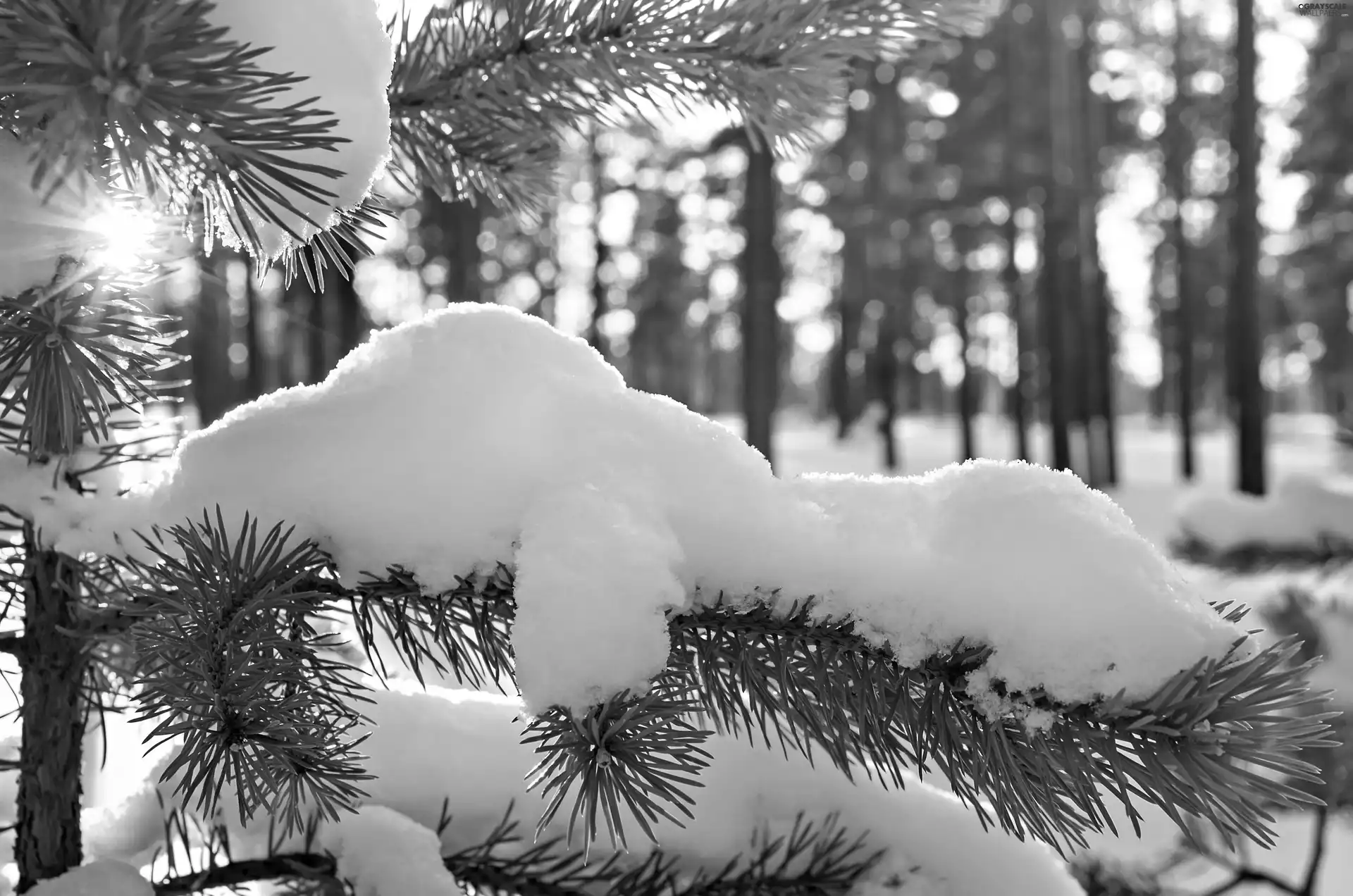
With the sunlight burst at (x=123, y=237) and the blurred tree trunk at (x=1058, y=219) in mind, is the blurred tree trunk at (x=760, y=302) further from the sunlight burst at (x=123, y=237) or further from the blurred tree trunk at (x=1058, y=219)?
the sunlight burst at (x=123, y=237)

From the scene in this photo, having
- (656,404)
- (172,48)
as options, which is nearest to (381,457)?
(656,404)

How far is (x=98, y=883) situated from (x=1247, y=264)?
1299cm

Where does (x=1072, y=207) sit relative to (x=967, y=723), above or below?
above

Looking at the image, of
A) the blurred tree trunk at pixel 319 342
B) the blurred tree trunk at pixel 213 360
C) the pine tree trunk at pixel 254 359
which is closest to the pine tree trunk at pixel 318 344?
the blurred tree trunk at pixel 319 342

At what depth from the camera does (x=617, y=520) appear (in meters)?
0.77

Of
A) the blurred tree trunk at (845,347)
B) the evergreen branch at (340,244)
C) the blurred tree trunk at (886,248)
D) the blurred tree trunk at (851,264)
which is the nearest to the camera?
the evergreen branch at (340,244)

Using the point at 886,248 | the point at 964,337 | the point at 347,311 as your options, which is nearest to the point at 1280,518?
the point at 347,311

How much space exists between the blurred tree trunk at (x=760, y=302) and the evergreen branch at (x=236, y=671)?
328 inches

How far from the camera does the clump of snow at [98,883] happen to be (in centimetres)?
93

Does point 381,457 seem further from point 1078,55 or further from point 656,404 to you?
point 1078,55

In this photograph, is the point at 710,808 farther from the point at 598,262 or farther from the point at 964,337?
the point at 598,262

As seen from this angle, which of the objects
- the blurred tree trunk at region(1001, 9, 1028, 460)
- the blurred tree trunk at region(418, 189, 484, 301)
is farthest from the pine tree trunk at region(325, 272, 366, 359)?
the blurred tree trunk at region(1001, 9, 1028, 460)

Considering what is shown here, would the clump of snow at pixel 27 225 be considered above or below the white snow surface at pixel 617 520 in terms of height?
above

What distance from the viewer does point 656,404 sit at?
91 cm
